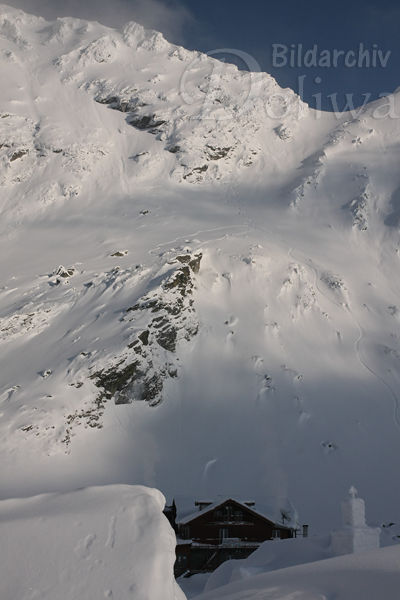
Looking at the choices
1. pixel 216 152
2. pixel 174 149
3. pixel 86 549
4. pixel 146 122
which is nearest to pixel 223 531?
pixel 86 549

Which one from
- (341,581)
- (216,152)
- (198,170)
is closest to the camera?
(341,581)

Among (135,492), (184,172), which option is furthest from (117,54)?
(135,492)

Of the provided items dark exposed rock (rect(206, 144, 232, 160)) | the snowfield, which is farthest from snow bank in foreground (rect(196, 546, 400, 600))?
→ dark exposed rock (rect(206, 144, 232, 160))

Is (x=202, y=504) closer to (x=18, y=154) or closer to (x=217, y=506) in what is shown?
(x=217, y=506)

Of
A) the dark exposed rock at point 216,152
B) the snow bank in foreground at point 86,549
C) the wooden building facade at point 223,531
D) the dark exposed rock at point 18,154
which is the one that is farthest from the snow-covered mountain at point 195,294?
the snow bank in foreground at point 86,549

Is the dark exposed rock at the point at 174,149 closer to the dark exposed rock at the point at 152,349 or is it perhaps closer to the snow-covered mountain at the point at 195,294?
the snow-covered mountain at the point at 195,294

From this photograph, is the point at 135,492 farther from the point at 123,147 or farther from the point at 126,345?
the point at 123,147
